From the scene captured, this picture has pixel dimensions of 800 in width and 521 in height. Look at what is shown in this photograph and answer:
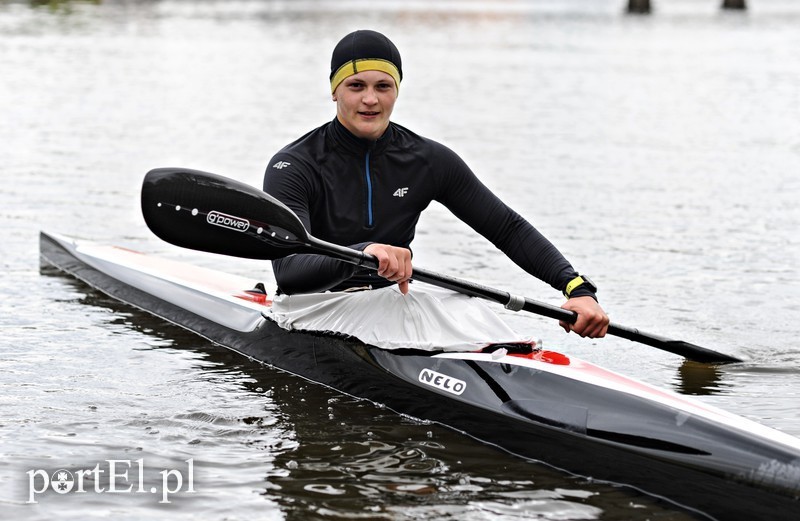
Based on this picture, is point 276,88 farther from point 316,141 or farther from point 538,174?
point 316,141

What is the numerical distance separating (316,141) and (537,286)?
132 inches

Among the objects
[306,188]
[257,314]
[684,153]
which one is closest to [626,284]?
[257,314]

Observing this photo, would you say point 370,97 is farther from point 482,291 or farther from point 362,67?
point 482,291

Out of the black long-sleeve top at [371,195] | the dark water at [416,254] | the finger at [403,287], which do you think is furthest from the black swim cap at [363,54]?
the dark water at [416,254]

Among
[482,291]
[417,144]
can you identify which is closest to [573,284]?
[482,291]

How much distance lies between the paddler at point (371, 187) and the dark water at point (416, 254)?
753 millimetres

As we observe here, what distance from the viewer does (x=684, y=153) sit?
50.3 feet

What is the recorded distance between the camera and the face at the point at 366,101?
545 cm

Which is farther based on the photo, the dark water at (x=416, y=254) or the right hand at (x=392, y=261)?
the right hand at (x=392, y=261)

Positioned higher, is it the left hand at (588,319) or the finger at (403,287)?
the finger at (403,287)

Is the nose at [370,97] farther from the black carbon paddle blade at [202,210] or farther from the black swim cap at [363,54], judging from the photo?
the black carbon paddle blade at [202,210]

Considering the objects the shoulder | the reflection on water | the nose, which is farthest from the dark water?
the nose

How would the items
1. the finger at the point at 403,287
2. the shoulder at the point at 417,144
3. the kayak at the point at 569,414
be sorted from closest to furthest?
the kayak at the point at 569,414 < the finger at the point at 403,287 < the shoulder at the point at 417,144

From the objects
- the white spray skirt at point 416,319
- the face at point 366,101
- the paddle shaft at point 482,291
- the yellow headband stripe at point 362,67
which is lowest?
the white spray skirt at point 416,319
